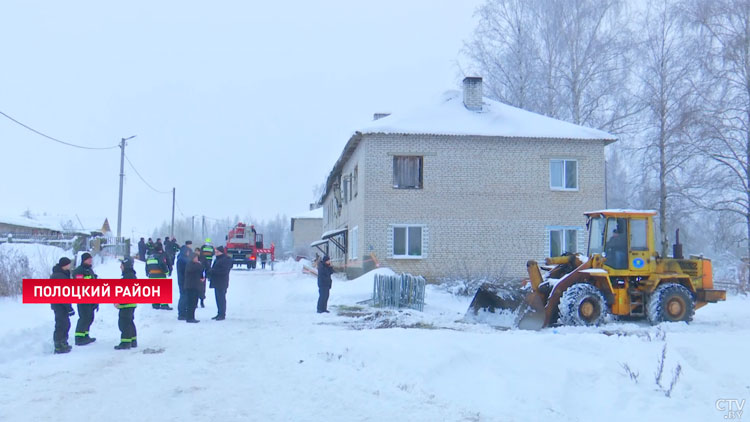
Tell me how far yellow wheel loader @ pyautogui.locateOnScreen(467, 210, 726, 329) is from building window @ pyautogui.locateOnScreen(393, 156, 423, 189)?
10762 mm

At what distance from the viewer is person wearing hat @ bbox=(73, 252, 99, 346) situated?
11.0m

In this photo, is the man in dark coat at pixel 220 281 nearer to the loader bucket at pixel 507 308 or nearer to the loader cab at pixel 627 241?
the loader bucket at pixel 507 308

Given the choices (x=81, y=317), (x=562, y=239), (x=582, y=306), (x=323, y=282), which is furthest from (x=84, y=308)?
(x=562, y=239)

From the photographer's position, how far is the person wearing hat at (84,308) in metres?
11.0

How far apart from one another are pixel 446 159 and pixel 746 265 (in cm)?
1195

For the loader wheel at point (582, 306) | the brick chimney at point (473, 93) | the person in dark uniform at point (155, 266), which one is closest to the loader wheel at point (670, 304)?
the loader wheel at point (582, 306)

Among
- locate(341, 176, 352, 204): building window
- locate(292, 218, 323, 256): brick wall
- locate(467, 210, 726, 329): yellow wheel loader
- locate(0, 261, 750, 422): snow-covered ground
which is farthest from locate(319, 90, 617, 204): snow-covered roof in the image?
locate(292, 218, 323, 256): brick wall

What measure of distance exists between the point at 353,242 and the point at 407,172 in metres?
4.91

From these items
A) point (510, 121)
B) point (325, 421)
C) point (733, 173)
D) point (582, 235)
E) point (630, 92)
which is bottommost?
point (325, 421)

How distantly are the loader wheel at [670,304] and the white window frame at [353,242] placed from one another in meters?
14.4

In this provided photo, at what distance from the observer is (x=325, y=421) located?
6527mm

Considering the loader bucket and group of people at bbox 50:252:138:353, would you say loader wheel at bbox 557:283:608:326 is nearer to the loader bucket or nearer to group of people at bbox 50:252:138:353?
the loader bucket

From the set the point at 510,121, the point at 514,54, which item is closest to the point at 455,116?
the point at 510,121

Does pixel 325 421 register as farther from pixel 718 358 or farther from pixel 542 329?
pixel 542 329
